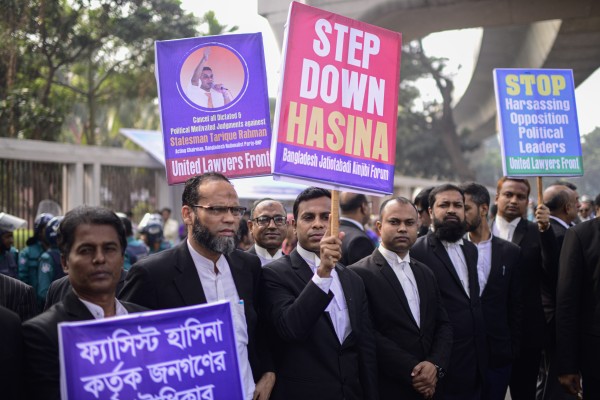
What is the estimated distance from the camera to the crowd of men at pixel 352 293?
11.0 feet

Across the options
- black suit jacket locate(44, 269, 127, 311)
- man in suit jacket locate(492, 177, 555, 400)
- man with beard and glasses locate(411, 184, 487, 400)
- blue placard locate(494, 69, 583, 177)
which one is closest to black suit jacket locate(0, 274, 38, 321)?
black suit jacket locate(44, 269, 127, 311)

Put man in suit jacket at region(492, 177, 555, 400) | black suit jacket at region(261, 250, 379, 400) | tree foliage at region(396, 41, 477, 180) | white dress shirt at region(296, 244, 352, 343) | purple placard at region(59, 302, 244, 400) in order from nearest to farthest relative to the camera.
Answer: purple placard at region(59, 302, 244, 400) < black suit jacket at region(261, 250, 379, 400) < white dress shirt at region(296, 244, 352, 343) < man in suit jacket at region(492, 177, 555, 400) < tree foliage at region(396, 41, 477, 180)

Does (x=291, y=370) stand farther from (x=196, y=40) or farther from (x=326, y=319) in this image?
(x=196, y=40)

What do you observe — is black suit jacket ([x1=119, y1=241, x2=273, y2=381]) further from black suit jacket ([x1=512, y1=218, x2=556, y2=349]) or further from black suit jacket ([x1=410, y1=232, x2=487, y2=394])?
black suit jacket ([x1=512, y1=218, x2=556, y2=349])

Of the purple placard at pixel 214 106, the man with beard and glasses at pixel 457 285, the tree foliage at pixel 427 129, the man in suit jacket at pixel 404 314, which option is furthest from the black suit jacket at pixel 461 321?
the tree foliage at pixel 427 129

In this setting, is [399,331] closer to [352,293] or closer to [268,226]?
[352,293]

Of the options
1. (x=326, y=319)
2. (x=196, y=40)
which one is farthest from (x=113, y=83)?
(x=326, y=319)

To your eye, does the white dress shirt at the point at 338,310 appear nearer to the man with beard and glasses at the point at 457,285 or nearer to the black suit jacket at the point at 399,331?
the black suit jacket at the point at 399,331

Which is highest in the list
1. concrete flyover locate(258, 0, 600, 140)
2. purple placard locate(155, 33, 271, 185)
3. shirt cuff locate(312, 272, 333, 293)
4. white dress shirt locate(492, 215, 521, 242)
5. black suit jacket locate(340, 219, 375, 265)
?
concrete flyover locate(258, 0, 600, 140)

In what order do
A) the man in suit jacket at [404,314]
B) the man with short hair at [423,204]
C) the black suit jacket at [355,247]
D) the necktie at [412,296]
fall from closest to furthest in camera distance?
1. the man in suit jacket at [404,314]
2. the necktie at [412,296]
3. the black suit jacket at [355,247]
4. the man with short hair at [423,204]

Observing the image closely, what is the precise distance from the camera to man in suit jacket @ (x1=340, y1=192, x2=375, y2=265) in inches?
246

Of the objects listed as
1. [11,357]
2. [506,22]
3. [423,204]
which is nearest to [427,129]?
[506,22]

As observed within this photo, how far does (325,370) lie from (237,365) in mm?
1301

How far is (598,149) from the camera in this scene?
12.6 m
